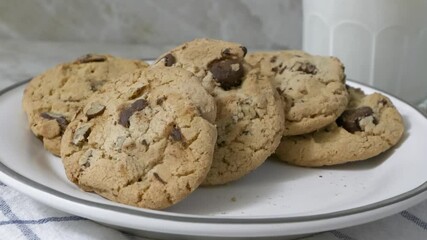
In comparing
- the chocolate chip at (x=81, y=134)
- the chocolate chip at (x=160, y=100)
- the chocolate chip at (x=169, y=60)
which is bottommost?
the chocolate chip at (x=81, y=134)

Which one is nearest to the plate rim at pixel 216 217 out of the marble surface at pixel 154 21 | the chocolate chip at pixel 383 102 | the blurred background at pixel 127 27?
the chocolate chip at pixel 383 102

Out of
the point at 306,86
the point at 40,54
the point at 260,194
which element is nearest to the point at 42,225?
the point at 260,194

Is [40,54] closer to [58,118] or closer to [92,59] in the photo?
[92,59]

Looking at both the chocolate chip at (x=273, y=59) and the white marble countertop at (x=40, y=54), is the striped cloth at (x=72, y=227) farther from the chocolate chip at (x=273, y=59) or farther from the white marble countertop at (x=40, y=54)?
the white marble countertop at (x=40, y=54)

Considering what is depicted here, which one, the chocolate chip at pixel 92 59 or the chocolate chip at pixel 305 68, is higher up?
the chocolate chip at pixel 92 59

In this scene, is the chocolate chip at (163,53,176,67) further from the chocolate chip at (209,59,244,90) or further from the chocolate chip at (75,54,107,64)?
the chocolate chip at (75,54,107,64)

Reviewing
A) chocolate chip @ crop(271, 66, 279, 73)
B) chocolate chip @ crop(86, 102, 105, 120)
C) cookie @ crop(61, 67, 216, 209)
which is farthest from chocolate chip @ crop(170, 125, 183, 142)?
chocolate chip @ crop(271, 66, 279, 73)

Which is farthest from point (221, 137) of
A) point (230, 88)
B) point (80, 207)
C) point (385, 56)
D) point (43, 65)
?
point (43, 65)
